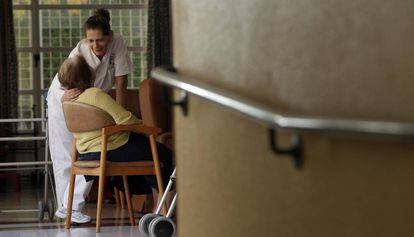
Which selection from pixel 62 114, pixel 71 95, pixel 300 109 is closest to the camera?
pixel 300 109

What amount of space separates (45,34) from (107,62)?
7.50 metres

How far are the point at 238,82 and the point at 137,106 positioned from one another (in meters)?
7.13

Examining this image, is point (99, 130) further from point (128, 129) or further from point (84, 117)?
point (128, 129)

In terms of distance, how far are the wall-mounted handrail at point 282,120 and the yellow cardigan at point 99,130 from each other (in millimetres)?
4578

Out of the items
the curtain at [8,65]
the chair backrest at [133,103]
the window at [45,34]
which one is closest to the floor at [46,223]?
the chair backrest at [133,103]

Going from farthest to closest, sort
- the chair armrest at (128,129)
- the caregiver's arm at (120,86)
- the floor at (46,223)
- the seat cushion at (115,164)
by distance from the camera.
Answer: the caregiver's arm at (120,86)
the floor at (46,223)
the seat cushion at (115,164)
the chair armrest at (128,129)

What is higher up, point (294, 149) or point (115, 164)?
point (294, 149)

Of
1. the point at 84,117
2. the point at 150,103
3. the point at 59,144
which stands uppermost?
the point at 84,117

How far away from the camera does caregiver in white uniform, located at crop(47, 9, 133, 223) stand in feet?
26.7

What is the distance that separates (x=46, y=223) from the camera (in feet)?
26.7

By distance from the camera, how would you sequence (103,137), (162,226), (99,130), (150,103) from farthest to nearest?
(150,103) → (99,130) → (103,137) → (162,226)

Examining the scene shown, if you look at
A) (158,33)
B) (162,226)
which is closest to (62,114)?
(162,226)

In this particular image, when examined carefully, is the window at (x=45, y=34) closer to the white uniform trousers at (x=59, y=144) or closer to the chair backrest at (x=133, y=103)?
the chair backrest at (x=133, y=103)

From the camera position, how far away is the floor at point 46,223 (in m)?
7.40
